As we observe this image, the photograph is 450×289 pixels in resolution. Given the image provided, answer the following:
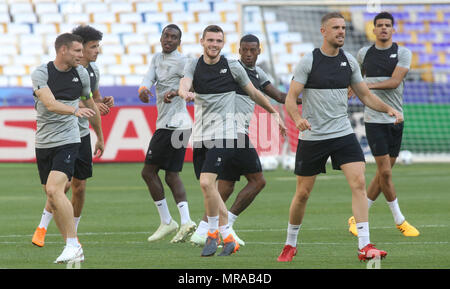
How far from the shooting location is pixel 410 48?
2889 cm

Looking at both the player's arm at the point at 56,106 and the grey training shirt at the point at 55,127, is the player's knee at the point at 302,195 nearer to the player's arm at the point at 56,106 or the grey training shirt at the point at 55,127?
the player's arm at the point at 56,106

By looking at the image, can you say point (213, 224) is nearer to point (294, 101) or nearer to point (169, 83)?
point (294, 101)

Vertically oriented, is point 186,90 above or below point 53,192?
above

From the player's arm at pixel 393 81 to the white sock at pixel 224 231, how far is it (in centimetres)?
301

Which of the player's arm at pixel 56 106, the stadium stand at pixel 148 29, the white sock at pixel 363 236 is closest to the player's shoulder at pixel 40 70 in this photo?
the player's arm at pixel 56 106

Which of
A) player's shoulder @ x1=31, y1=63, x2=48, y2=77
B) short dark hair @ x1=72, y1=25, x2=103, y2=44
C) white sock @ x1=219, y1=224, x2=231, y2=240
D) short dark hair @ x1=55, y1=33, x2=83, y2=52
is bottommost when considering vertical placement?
white sock @ x1=219, y1=224, x2=231, y2=240

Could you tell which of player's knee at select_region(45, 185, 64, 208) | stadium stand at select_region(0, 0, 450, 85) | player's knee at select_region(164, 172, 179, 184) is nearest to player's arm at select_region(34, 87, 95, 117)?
player's knee at select_region(45, 185, 64, 208)

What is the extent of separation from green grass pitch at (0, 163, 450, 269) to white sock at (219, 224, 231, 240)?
26cm

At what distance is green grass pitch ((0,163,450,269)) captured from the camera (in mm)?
8633

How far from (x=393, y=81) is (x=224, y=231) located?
3.33 meters

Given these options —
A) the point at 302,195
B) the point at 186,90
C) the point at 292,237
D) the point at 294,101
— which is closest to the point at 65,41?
the point at 186,90

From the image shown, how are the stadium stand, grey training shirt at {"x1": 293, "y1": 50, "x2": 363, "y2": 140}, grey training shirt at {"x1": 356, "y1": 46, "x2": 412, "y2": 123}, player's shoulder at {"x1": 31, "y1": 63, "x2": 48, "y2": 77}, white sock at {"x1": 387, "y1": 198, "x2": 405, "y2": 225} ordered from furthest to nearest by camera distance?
1. the stadium stand
2. grey training shirt at {"x1": 356, "y1": 46, "x2": 412, "y2": 123}
3. white sock at {"x1": 387, "y1": 198, "x2": 405, "y2": 225}
4. player's shoulder at {"x1": 31, "y1": 63, "x2": 48, "y2": 77}
5. grey training shirt at {"x1": 293, "y1": 50, "x2": 363, "y2": 140}

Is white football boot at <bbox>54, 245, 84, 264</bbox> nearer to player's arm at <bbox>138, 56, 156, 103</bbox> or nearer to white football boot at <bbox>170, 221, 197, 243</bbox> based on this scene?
white football boot at <bbox>170, 221, 197, 243</bbox>

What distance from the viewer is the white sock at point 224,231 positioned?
364 inches
